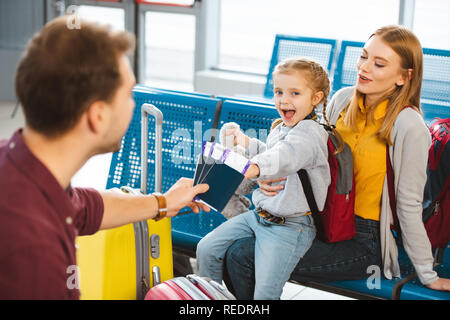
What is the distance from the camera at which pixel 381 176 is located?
2350mm

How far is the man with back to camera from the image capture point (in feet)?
4.10

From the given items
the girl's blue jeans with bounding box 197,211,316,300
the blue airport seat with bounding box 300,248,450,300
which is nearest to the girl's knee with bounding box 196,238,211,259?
the girl's blue jeans with bounding box 197,211,316,300

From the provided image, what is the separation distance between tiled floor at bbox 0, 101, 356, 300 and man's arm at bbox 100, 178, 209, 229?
1429mm

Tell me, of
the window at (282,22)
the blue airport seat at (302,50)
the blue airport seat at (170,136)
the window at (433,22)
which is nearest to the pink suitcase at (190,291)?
the blue airport seat at (170,136)

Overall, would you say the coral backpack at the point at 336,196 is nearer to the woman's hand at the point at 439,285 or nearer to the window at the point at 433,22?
the woman's hand at the point at 439,285

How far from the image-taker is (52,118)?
136cm

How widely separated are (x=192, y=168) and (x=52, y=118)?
1.76m

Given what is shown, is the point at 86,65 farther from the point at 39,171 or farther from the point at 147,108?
the point at 147,108

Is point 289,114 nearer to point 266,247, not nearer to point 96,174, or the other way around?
point 266,247

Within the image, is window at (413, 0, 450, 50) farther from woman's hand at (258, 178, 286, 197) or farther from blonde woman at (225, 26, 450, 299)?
woman's hand at (258, 178, 286, 197)

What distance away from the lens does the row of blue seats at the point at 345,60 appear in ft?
13.6

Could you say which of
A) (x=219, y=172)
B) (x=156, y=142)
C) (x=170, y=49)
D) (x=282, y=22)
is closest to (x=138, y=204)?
(x=219, y=172)

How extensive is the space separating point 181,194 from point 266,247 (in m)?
0.43
